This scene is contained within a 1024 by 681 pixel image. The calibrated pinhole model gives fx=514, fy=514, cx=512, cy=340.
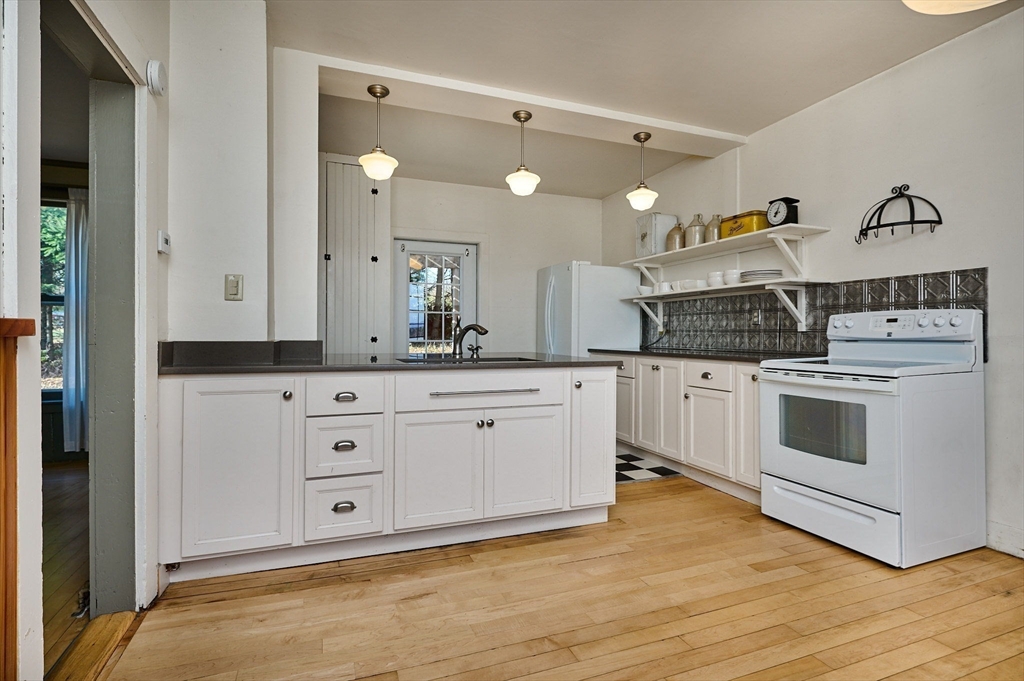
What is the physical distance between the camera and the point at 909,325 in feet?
8.51

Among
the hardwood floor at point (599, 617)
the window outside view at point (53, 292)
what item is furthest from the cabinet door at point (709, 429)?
the window outside view at point (53, 292)

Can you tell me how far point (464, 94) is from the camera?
3.08 m

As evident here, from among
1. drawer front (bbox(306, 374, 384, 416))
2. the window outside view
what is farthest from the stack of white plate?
the window outside view

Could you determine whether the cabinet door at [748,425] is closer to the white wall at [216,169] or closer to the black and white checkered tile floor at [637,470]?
the black and white checkered tile floor at [637,470]

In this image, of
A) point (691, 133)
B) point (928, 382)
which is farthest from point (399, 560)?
point (691, 133)

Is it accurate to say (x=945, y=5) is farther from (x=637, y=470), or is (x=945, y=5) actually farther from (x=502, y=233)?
(x=502, y=233)

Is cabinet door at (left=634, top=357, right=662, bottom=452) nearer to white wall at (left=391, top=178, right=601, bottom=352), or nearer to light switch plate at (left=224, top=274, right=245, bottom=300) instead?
white wall at (left=391, top=178, right=601, bottom=352)

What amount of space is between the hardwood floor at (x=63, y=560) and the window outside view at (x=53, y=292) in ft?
3.34

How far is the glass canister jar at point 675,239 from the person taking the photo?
4.24 meters

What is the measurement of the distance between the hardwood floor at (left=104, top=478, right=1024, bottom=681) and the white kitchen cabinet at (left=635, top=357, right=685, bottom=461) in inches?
48.1

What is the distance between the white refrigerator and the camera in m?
4.67

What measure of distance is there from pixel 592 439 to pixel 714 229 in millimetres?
2124

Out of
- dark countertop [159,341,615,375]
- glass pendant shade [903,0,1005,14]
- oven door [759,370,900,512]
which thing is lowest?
oven door [759,370,900,512]

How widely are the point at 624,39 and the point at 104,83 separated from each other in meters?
2.24
